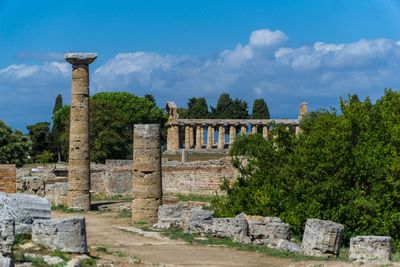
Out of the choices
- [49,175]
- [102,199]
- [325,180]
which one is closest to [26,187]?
[102,199]

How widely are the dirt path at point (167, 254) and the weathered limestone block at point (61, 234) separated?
908mm

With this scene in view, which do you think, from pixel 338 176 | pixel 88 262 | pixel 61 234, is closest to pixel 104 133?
pixel 338 176

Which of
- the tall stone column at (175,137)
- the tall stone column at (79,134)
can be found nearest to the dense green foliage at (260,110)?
the tall stone column at (175,137)

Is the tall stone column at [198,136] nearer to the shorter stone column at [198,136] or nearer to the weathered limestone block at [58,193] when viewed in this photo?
the shorter stone column at [198,136]

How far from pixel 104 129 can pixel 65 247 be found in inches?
1860

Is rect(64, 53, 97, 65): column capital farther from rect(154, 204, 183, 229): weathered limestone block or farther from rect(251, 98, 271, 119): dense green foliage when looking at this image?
rect(251, 98, 271, 119): dense green foliage

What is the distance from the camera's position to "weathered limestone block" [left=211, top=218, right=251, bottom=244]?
22.4m

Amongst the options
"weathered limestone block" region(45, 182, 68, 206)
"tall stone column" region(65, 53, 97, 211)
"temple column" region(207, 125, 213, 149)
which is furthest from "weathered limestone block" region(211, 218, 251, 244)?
"temple column" region(207, 125, 213, 149)

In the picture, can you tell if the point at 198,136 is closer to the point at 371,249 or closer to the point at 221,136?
the point at 221,136

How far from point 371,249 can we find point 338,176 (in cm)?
646

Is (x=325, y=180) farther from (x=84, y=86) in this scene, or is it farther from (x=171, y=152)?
(x=171, y=152)

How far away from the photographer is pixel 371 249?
62.8ft

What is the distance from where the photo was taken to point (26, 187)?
38594 millimetres

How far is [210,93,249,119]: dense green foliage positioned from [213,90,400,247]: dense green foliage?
83.6 meters
